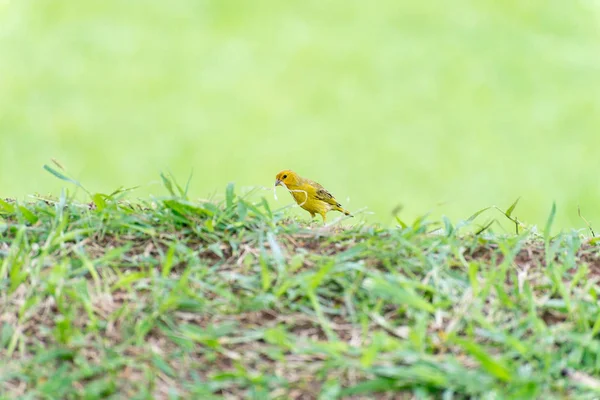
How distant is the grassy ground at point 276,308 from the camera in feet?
9.11

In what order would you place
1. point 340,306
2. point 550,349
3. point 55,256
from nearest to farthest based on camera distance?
point 550,349 → point 340,306 → point 55,256

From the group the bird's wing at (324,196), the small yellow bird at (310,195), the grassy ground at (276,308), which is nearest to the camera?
the grassy ground at (276,308)

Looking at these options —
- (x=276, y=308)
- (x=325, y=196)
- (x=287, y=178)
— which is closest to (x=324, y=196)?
(x=325, y=196)

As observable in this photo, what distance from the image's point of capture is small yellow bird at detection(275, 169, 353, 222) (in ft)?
20.7

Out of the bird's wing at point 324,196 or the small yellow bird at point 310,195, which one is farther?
the bird's wing at point 324,196

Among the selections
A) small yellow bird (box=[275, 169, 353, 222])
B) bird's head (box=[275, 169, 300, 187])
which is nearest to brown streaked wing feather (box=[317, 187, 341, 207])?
small yellow bird (box=[275, 169, 353, 222])

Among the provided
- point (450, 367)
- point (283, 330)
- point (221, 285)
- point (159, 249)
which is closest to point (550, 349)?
point (450, 367)

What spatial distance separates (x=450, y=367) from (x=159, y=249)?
55.1 inches

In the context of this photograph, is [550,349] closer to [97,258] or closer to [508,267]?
[508,267]

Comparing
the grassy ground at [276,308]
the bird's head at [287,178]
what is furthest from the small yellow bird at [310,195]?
the grassy ground at [276,308]

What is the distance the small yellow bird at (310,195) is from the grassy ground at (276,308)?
2.42 meters

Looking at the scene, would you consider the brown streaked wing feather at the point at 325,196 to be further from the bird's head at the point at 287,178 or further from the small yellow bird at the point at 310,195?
the bird's head at the point at 287,178

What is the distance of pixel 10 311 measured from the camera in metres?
3.11

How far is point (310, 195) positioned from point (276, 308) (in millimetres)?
3281
